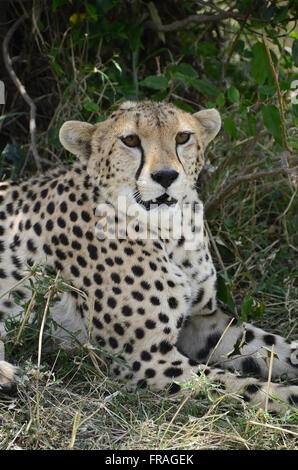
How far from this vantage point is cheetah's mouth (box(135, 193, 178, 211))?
9.74 feet

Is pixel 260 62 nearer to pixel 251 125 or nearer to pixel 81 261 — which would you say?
pixel 251 125

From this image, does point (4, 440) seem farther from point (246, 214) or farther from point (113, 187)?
point (246, 214)

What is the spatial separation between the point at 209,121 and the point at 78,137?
2.03 feet

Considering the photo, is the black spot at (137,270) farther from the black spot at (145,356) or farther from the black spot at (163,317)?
the black spot at (145,356)

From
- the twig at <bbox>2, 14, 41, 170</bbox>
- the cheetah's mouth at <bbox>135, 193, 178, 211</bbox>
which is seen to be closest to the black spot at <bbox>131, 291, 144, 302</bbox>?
the cheetah's mouth at <bbox>135, 193, 178, 211</bbox>

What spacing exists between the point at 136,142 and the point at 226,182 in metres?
1.34

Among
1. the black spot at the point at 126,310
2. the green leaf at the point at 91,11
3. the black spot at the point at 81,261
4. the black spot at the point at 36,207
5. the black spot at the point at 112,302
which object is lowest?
the black spot at the point at 126,310

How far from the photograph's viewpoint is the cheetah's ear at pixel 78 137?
3205 millimetres

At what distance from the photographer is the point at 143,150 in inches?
119

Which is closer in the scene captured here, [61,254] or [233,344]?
[61,254]

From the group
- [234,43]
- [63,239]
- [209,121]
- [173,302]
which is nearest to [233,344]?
[173,302]

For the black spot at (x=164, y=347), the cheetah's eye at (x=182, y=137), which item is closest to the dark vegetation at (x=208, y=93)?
the cheetah's eye at (x=182, y=137)

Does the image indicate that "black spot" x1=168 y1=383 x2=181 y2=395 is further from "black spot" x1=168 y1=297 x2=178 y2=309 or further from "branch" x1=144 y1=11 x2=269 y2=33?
"branch" x1=144 y1=11 x2=269 y2=33

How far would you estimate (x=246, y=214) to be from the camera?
441 centimetres
